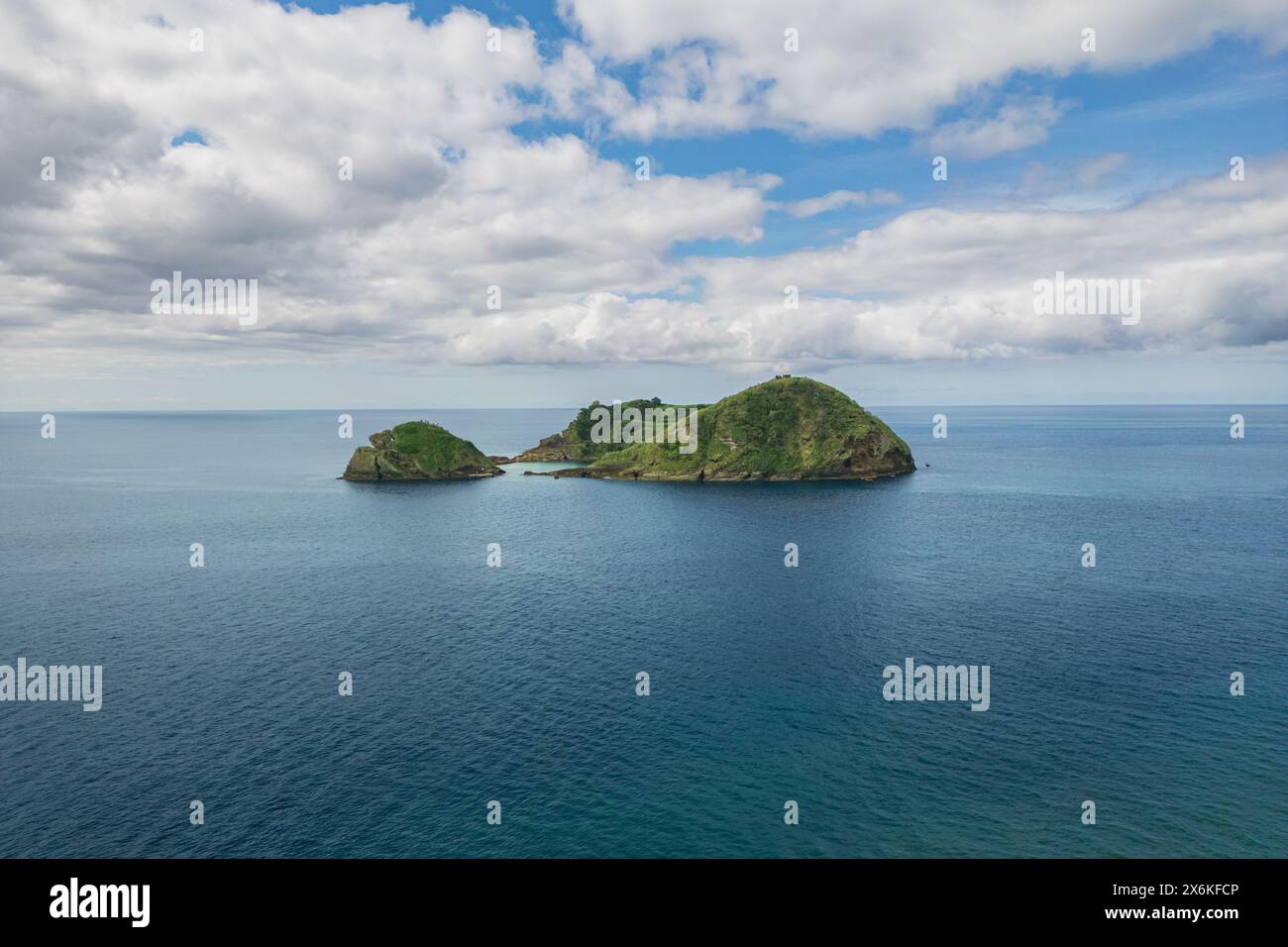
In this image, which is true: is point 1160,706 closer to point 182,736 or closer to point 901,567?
point 901,567

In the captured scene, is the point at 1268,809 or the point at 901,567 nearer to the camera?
the point at 1268,809

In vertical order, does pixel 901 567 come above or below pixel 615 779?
above

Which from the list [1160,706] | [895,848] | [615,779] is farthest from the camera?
[1160,706]

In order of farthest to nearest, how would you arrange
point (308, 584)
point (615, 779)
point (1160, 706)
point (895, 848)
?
point (308, 584) < point (1160, 706) < point (615, 779) < point (895, 848)

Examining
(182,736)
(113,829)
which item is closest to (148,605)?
(182,736)
